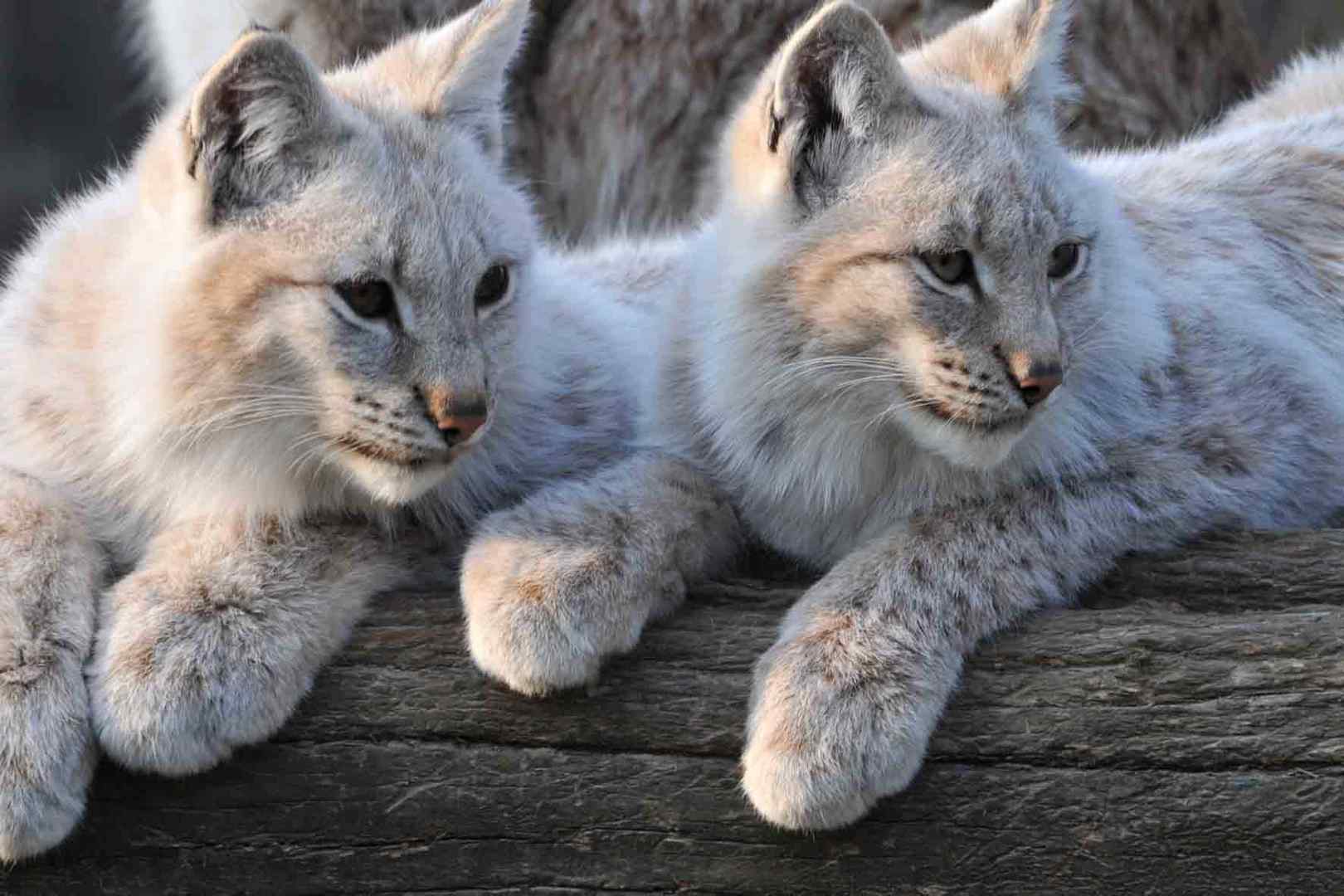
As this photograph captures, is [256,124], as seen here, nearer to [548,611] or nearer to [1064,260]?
[548,611]

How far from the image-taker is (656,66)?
5156 millimetres

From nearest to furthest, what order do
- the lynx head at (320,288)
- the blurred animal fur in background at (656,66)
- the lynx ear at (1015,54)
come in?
the lynx head at (320,288)
the lynx ear at (1015,54)
the blurred animal fur in background at (656,66)

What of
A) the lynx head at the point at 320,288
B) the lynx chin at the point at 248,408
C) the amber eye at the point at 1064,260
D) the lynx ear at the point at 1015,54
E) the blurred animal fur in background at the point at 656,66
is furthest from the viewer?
the blurred animal fur in background at the point at 656,66

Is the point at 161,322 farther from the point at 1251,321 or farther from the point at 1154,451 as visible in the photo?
the point at 1251,321

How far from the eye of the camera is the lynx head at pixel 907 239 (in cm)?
297

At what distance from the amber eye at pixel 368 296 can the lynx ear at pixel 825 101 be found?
2.31 feet

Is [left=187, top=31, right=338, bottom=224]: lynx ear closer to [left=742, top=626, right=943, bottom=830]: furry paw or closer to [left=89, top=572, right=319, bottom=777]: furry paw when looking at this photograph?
[left=89, top=572, right=319, bottom=777]: furry paw

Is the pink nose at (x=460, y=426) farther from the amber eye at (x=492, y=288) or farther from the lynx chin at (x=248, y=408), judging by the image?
the amber eye at (x=492, y=288)

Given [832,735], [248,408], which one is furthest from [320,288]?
[832,735]

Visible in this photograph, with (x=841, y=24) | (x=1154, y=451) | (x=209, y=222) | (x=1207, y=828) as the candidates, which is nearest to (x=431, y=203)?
(x=209, y=222)

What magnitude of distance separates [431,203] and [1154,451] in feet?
4.59

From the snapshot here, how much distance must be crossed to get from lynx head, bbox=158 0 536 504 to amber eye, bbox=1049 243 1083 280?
3.30ft

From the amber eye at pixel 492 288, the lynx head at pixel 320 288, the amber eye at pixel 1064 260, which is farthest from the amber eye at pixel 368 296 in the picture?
the amber eye at pixel 1064 260

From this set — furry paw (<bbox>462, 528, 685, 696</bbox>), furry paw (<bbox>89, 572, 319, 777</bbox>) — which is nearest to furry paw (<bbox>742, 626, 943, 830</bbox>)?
furry paw (<bbox>462, 528, 685, 696</bbox>)
